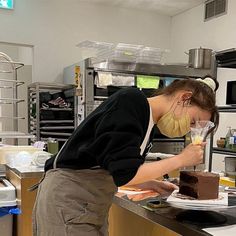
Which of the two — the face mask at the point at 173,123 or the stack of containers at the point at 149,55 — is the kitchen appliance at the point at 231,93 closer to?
the stack of containers at the point at 149,55

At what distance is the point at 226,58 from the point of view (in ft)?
10.1

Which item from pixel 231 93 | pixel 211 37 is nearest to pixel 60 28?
pixel 211 37

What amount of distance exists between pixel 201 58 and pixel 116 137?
10.4ft

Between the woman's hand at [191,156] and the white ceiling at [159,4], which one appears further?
the white ceiling at [159,4]

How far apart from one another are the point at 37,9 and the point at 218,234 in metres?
3.87

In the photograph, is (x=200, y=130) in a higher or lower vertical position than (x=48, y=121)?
higher

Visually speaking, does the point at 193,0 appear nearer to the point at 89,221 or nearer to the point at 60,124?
the point at 60,124

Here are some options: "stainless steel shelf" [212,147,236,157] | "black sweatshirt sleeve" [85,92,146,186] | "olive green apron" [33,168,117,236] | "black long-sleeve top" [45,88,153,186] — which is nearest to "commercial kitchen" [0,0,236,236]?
"stainless steel shelf" [212,147,236,157]

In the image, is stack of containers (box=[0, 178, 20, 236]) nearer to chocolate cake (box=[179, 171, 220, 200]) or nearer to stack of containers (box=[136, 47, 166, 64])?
chocolate cake (box=[179, 171, 220, 200])

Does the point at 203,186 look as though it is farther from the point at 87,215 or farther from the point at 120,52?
the point at 120,52

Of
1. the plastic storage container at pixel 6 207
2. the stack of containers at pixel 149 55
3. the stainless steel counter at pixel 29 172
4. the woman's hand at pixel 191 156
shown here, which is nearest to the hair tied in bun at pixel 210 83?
the woman's hand at pixel 191 156

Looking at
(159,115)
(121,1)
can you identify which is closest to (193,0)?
(121,1)

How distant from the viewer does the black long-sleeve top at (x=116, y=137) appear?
101 cm

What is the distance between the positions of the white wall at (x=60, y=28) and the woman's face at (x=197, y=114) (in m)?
3.32
